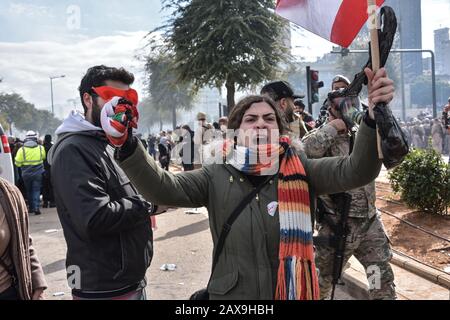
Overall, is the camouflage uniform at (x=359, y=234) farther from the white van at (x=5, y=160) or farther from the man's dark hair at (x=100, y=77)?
the white van at (x=5, y=160)

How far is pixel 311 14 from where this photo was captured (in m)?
2.60

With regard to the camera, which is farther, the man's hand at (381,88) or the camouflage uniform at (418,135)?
the camouflage uniform at (418,135)

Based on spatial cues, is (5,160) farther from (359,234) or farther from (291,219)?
(291,219)

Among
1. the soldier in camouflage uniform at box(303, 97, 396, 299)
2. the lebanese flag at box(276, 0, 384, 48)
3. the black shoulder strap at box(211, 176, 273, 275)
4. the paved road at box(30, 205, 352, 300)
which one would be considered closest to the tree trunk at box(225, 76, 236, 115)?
the paved road at box(30, 205, 352, 300)

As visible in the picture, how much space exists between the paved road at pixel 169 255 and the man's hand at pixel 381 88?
3267 millimetres

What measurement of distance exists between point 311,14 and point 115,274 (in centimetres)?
176

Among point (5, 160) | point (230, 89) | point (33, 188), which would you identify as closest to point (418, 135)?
point (230, 89)

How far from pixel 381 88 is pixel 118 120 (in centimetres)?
101

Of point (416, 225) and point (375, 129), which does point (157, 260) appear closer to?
point (416, 225)

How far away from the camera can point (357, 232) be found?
3441 mm

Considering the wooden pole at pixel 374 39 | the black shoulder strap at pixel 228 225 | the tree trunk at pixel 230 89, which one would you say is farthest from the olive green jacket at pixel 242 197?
the tree trunk at pixel 230 89

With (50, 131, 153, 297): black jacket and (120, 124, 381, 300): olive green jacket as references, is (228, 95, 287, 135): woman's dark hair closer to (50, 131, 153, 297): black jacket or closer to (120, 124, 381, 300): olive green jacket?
(120, 124, 381, 300): olive green jacket

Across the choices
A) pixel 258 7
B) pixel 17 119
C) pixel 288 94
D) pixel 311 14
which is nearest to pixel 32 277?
pixel 311 14

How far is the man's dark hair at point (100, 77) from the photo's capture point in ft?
7.94
